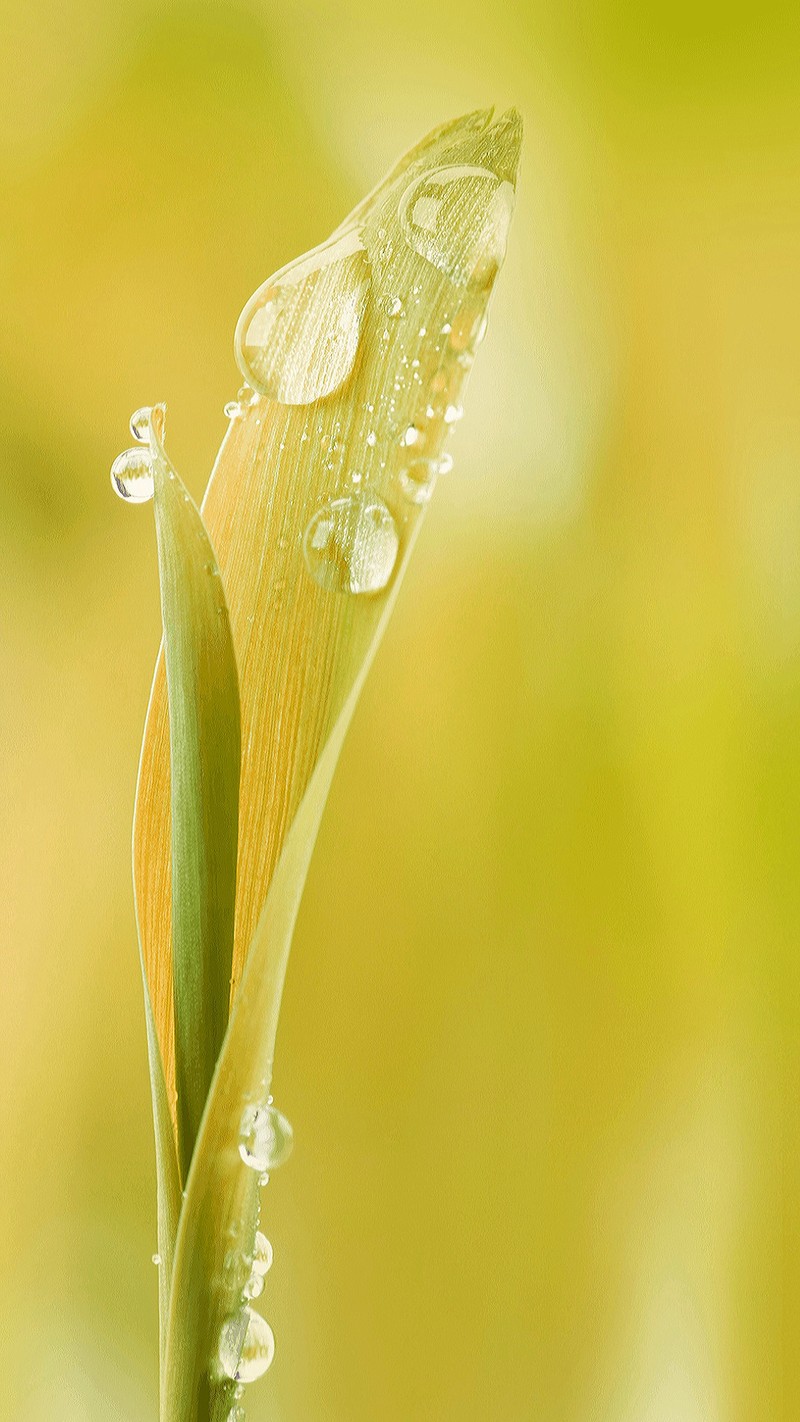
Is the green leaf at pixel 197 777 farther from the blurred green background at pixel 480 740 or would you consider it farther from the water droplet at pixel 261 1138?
the blurred green background at pixel 480 740

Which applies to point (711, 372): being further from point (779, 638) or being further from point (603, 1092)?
point (603, 1092)

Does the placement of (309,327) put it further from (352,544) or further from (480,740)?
(480,740)

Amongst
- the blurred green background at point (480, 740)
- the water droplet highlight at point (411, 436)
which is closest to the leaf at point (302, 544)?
the water droplet highlight at point (411, 436)

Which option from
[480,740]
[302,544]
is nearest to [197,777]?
[302,544]

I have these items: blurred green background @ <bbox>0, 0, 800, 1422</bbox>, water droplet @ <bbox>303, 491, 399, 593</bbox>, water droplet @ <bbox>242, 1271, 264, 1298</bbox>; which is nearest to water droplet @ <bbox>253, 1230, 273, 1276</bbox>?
water droplet @ <bbox>242, 1271, 264, 1298</bbox>

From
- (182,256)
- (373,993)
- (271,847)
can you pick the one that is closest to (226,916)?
(271,847)

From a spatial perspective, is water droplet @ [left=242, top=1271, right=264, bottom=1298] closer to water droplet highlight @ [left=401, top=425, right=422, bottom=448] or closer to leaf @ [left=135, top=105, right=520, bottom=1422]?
leaf @ [left=135, top=105, right=520, bottom=1422]

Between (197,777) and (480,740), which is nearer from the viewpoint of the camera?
(197,777)
